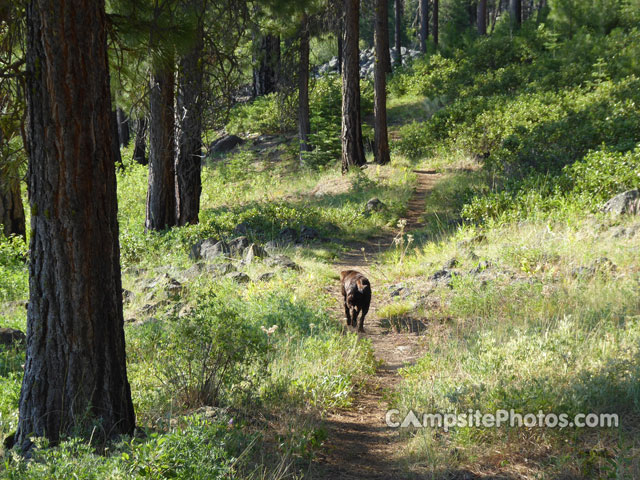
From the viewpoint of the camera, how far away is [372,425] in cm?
462

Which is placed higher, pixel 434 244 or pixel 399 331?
pixel 434 244

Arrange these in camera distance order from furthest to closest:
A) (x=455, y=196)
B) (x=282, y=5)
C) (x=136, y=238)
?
(x=455, y=196), (x=136, y=238), (x=282, y=5)

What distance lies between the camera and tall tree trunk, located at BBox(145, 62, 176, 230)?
1170 centimetres

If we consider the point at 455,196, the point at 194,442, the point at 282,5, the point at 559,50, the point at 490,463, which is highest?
the point at 559,50

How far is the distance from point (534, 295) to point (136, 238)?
7830 millimetres

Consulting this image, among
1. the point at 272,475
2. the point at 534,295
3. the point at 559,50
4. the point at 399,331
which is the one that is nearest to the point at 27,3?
the point at 272,475

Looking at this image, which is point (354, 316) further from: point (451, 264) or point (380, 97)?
point (380, 97)

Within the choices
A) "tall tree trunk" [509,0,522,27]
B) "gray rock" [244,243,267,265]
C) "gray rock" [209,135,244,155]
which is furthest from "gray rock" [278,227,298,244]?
"tall tree trunk" [509,0,522,27]

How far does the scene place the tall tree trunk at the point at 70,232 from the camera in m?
3.54

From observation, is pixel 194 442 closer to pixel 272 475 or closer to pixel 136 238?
pixel 272 475

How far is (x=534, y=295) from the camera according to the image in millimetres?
6352

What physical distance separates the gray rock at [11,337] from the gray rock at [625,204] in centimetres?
814

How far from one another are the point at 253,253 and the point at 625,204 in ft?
19.3

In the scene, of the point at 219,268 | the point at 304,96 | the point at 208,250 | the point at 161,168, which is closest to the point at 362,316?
the point at 219,268
